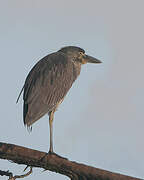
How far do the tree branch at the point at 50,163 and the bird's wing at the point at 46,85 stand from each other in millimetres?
1760

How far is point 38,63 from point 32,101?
44.4 inches

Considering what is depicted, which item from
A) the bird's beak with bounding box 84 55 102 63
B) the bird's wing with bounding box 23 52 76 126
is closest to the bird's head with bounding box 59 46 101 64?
the bird's beak with bounding box 84 55 102 63

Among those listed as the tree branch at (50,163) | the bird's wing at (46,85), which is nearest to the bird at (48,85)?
the bird's wing at (46,85)

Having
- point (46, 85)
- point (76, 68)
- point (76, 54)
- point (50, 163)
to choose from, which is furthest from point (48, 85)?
point (50, 163)

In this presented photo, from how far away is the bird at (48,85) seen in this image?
6.70 meters

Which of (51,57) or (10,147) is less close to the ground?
(51,57)

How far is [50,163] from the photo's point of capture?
4727mm

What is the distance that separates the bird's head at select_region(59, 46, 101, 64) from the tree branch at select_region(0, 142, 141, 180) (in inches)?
154

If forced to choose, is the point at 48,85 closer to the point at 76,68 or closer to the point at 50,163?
the point at 76,68

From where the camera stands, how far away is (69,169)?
15.0ft

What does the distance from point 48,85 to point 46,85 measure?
0.05 meters

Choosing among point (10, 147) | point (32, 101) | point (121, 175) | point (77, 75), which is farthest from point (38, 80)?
point (121, 175)

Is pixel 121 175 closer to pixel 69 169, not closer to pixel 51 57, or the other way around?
pixel 69 169

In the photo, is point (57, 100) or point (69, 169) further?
point (57, 100)
